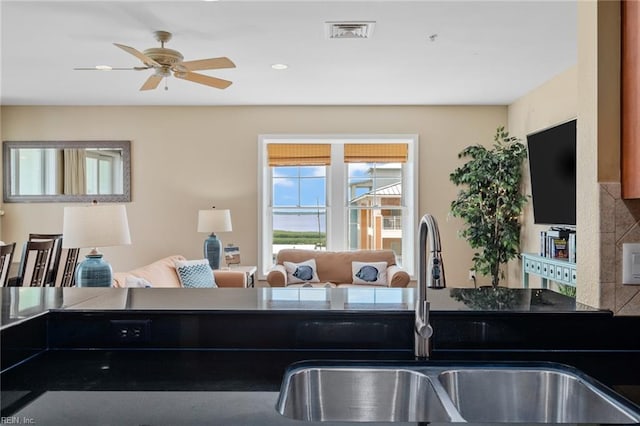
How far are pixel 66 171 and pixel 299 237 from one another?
3112 mm

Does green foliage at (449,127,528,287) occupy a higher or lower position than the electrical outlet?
higher

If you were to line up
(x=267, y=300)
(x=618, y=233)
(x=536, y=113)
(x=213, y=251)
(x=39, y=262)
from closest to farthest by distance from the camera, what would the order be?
(x=618, y=233), (x=267, y=300), (x=39, y=262), (x=536, y=113), (x=213, y=251)

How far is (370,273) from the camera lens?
491cm

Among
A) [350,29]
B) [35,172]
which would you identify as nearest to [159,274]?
[350,29]

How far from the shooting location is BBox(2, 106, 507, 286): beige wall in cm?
542

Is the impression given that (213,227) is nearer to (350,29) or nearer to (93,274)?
(93,274)

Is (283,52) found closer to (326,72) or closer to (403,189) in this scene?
(326,72)

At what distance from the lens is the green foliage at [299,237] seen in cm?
570

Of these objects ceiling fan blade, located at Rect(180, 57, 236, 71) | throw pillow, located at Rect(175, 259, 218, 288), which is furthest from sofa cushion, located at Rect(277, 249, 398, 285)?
ceiling fan blade, located at Rect(180, 57, 236, 71)

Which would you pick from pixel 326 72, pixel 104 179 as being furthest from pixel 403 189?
pixel 104 179

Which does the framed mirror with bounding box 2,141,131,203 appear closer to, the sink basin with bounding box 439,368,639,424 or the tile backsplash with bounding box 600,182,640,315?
the sink basin with bounding box 439,368,639,424

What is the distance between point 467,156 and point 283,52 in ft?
9.45

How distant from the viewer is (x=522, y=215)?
496 centimetres

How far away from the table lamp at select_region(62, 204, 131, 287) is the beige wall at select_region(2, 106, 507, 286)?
296 centimetres
